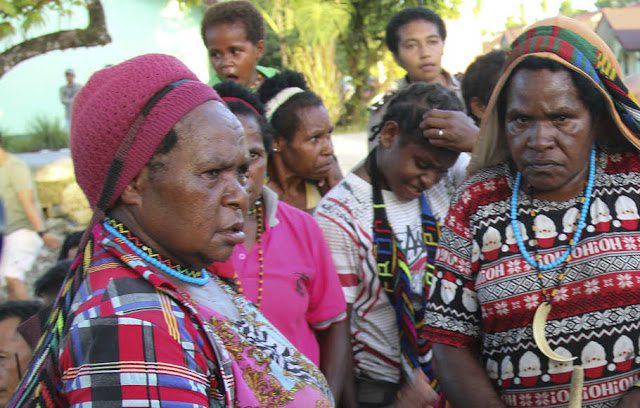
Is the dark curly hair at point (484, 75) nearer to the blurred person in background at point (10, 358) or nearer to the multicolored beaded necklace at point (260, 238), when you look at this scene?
the multicolored beaded necklace at point (260, 238)

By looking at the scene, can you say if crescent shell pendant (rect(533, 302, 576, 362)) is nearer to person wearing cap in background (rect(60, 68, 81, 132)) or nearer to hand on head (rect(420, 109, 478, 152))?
hand on head (rect(420, 109, 478, 152))

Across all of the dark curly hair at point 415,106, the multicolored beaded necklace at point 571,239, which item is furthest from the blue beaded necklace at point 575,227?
the dark curly hair at point 415,106

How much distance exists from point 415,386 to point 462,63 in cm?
2171

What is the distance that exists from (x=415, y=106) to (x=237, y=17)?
1.89 m

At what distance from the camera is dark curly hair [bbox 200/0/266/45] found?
4.15 m

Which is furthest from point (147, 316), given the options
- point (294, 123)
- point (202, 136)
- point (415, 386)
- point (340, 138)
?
point (340, 138)

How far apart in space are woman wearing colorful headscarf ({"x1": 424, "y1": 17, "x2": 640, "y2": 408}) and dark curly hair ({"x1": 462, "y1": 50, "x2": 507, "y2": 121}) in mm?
1483

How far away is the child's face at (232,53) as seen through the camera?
4066 mm

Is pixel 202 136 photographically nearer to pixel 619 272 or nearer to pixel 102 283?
pixel 102 283

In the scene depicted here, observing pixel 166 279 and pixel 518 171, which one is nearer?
pixel 166 279

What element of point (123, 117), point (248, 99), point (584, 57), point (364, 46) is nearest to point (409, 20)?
point (248, 99)

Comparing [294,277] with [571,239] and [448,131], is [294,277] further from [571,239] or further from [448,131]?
[571,239]

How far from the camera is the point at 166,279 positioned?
1.37m

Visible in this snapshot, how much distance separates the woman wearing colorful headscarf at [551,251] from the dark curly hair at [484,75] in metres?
1.48
